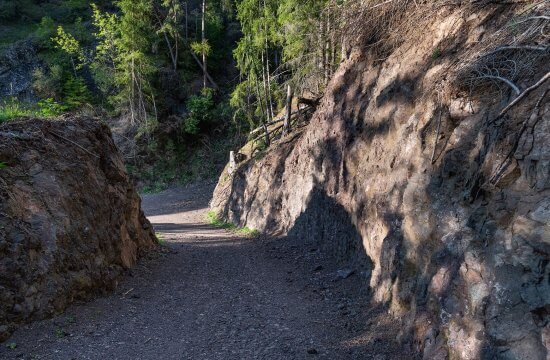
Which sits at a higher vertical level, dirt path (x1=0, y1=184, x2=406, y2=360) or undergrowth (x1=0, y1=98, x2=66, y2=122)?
undergrowth (x1=0, y1=98, x2=66, y2=122)

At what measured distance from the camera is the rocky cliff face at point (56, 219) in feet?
17.4

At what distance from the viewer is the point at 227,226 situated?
16922 millimetres

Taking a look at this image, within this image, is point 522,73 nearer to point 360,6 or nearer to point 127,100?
point 360,6

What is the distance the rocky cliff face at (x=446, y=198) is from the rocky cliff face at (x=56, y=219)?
14.1ft

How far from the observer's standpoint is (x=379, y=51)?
8383mm

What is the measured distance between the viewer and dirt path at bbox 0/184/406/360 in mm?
5059

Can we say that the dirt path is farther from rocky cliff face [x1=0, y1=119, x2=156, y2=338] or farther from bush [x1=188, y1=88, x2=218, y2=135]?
bush [x1=188, y1=88, x2=218, y2=135]

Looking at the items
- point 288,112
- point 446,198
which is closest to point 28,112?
point 446,198

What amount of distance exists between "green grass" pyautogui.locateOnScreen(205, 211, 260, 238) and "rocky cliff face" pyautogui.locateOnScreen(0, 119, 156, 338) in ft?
19.1

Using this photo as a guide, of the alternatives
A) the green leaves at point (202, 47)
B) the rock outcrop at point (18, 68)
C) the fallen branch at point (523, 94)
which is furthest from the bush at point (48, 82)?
the fallen branch at point (523, 94)

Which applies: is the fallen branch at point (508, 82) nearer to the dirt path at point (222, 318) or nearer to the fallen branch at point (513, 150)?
the fallen branch at point (513, 150)

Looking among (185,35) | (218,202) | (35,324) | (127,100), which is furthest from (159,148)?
(35,324)

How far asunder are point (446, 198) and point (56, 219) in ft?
17.2

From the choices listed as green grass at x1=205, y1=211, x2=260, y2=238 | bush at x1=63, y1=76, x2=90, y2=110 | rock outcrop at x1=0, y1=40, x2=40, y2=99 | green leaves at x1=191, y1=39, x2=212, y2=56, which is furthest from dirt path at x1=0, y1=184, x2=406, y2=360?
rock outcrop at x1=0, y1=40, x2=40, y2=99
